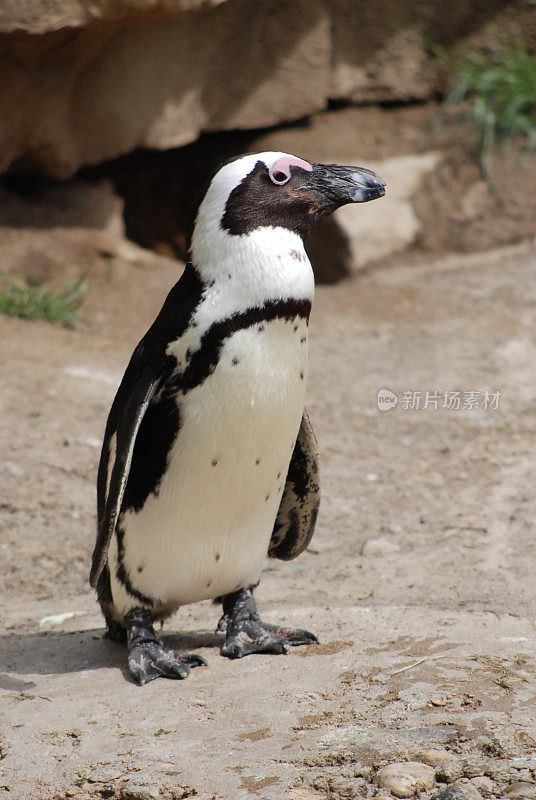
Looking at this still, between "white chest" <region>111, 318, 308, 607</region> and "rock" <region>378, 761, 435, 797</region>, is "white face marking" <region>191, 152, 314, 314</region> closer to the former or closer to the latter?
"white chest" <region>111, 318, 308, 607</region>

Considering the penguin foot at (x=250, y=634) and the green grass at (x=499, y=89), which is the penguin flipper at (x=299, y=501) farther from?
the green grass at (x=499, y=89)

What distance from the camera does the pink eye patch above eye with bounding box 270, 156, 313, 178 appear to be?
2596 mm

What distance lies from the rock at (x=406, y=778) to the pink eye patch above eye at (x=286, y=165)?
1.50 meters

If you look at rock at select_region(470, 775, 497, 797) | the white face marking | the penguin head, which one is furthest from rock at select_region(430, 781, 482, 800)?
the penguin head

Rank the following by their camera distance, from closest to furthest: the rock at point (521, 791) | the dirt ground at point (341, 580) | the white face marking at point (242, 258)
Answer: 1. the rock at point (521, 791)
2. the dirt ground at point (341, 580)
3. the white face marking at point (242, 258)

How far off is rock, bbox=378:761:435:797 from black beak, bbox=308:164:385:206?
144 centimetres

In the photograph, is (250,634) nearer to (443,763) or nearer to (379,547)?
(443,763)

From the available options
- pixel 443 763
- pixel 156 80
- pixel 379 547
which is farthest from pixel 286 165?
pixel 156 80

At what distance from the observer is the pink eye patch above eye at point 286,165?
8.52ft

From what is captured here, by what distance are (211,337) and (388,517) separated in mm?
Result: 1972

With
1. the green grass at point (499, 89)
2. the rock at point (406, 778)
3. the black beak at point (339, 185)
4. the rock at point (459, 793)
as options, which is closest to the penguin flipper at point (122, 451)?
the black beak at point (339, 185)

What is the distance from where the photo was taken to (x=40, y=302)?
231 inches

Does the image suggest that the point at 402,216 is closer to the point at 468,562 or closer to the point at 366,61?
the point at 366,61

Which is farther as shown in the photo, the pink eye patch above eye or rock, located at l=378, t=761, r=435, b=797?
the pink eye patch above eye
